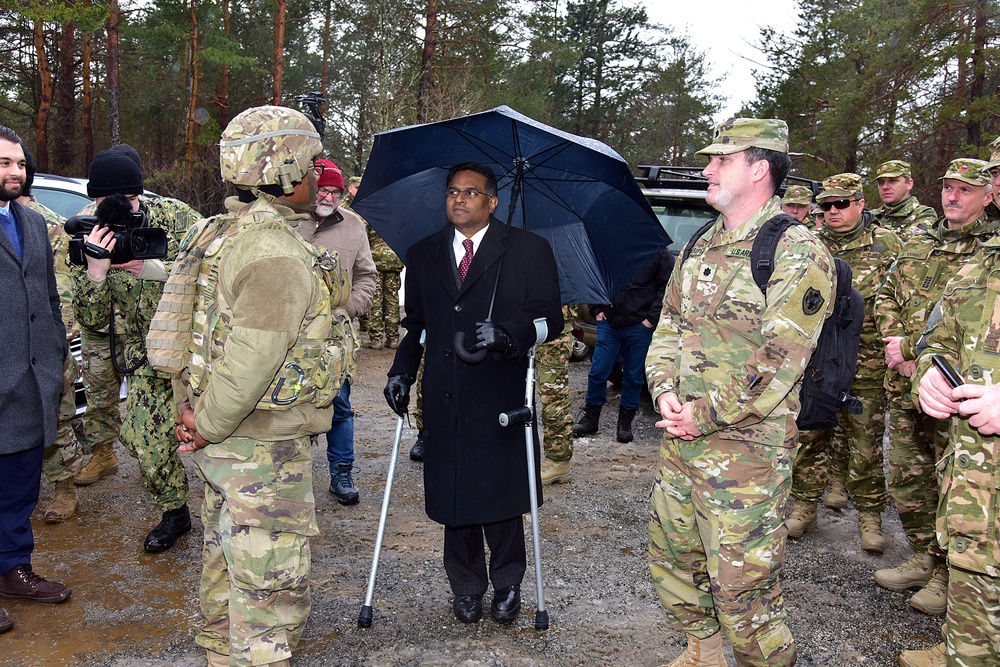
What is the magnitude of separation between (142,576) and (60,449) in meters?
1.22

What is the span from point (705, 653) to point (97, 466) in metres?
4.46

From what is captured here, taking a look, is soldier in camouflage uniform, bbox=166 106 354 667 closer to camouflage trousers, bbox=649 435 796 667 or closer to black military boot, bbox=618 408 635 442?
camouflage trousers, bbox=649 435 796 667

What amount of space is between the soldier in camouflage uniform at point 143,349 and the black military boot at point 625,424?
383cm

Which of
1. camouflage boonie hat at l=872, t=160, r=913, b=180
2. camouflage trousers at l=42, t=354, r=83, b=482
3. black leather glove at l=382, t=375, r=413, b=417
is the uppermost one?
camouflage boonie hat at l=872, t=160, r=913, b=180

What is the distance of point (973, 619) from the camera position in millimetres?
2604

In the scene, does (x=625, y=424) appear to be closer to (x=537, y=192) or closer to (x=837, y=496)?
(x=837, y=496)

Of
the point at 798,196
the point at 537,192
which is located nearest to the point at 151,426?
the point at 537,192

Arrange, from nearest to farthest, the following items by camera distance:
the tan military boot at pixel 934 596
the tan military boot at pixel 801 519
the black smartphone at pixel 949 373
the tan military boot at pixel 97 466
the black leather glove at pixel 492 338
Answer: the black smartphone at pixel 949 373
the black leather glove at pixel 492 338
the tan military boot at pixel 934 596
the tan military boot at pixel 801 519
the tan military boot at pixel 97 466

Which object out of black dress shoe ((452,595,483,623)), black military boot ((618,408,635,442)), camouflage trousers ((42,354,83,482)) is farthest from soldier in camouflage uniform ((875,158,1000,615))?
camouflage trousers ((42,354,83,482))

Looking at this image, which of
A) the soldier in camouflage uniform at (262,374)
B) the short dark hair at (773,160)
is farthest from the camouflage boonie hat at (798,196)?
the soldier in camouflage uniform at (262,374)

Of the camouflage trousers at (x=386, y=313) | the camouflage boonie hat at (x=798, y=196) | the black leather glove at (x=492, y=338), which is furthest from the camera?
the camouflage trousers at (x=386, y=313)

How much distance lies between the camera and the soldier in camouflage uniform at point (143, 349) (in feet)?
13.9

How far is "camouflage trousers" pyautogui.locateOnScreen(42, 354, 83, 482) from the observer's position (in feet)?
15.5

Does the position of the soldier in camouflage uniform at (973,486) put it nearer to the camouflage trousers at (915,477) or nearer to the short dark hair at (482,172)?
the camouflage trousers at (915,477)
